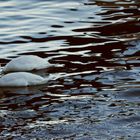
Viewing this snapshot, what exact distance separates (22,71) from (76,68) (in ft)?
2.10

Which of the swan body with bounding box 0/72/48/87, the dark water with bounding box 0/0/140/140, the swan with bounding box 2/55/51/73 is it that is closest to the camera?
the dark water with bounding box 0/0/140/140

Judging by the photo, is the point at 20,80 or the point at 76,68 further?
the point at 76,68

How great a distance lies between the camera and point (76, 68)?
21.2ft

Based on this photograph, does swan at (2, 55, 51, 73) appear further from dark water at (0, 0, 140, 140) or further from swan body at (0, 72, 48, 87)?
swan body at (0, 72, 48, 87)

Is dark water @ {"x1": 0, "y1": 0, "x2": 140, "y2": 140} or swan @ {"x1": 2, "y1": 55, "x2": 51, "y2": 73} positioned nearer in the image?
dark water @ {"x1": 0, "y1": 0, "x2": 140, "y2": 140}

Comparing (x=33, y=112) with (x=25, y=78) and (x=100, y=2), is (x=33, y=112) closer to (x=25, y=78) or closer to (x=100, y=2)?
(x=25, y=78)

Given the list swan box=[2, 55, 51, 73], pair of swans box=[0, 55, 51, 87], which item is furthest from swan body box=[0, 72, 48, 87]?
swan box=[2, 55, 51, 73]

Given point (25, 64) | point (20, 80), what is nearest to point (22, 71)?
point (25, 64)

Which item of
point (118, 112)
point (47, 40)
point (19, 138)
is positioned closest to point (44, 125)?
point (19, 138)

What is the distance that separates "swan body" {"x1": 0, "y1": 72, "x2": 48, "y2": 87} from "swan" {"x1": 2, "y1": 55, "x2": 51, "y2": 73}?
43 centimetres

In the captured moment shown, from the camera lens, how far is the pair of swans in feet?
19.5

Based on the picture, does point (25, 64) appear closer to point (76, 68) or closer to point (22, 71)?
point (22, 71)

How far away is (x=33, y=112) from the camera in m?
5.08

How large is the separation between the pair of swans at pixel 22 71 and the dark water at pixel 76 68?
0.10m
